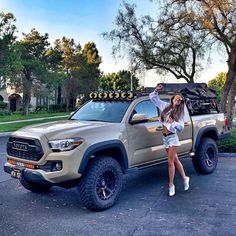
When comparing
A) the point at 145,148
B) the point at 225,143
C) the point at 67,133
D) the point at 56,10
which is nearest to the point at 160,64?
the point at 56,10

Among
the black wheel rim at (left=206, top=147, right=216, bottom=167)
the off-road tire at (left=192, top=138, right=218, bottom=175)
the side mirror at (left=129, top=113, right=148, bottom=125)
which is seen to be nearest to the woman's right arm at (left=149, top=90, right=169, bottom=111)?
the side mirror at (left=129, top=113, right=148, bottom=125)

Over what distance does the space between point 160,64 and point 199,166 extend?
9086 millimetres

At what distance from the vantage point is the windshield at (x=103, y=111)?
637cm

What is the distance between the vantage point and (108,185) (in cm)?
584

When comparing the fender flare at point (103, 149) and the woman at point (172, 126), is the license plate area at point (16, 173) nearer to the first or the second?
the fender flare at point (103, 149)

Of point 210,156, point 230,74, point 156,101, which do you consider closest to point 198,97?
point 210,156

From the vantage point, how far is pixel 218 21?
12914mm

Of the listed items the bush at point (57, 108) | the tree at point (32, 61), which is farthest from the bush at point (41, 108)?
the tree at point (32, 61)

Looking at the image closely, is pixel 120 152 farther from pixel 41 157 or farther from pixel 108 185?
pixel 41 157

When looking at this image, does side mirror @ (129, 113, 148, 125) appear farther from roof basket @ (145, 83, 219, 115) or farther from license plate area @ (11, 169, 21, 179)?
license plate area @ (11, 169, 21, 179)

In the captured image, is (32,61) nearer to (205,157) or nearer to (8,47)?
(8,47)

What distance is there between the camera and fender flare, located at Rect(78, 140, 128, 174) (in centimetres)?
536

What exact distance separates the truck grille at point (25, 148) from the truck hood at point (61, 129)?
12cm

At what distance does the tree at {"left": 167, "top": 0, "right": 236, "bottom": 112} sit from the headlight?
8648 mm
